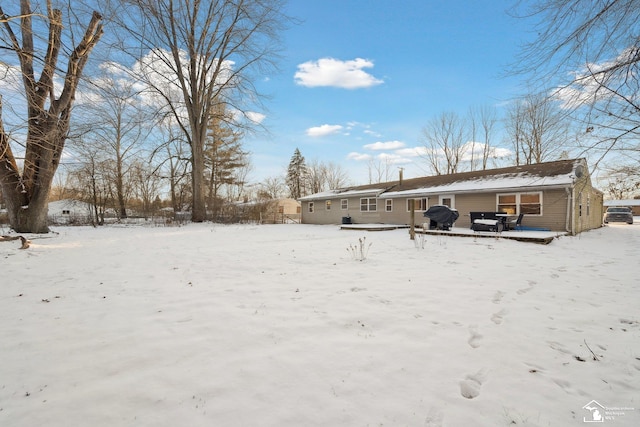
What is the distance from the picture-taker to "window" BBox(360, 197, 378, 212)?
20562mm

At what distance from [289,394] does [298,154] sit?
152ft

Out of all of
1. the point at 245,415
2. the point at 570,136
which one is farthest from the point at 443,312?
the point at 570,136

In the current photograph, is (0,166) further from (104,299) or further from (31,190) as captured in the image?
(104,299)

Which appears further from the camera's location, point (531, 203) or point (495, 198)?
point (495, 198)

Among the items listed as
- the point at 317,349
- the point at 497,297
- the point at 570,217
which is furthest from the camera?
the point at 570,217

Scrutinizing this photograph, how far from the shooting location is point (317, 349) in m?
2.36

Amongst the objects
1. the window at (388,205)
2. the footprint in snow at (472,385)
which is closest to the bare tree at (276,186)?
the window at (388,205)

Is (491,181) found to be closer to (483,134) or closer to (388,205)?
(388,205)

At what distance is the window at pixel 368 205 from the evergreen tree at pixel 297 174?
2610 centimetres

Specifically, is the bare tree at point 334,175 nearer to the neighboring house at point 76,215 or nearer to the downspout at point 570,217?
the neighboring house at point 76,215

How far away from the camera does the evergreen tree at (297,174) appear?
46438mm

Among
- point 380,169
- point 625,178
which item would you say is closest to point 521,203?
point 625,178

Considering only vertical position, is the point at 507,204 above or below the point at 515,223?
above

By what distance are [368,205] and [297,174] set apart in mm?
27293
